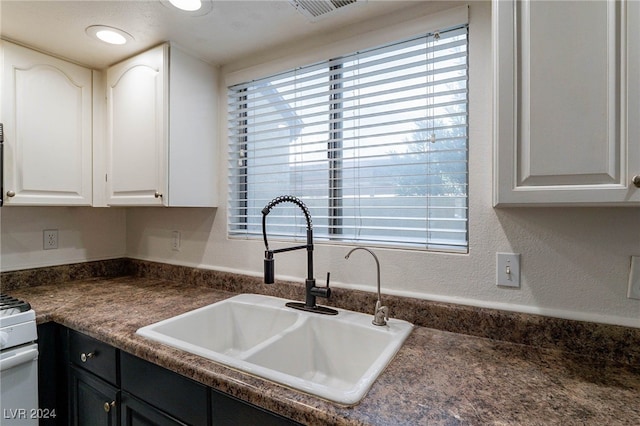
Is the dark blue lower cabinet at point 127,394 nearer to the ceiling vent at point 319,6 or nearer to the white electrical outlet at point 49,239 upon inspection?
the white electrical outlet at point 49,239

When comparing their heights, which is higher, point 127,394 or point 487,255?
point 487,255

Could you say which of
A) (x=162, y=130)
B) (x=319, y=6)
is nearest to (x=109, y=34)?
(x=162, y=130)

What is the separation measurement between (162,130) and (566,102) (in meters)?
1.63

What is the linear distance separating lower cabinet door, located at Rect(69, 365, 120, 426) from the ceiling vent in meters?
1.66

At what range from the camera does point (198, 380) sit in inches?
35.4

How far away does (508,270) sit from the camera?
1.14m

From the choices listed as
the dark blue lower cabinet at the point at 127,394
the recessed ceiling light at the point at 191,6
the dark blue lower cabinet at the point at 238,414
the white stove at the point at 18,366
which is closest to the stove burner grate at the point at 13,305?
the white stove at the point at 18,366

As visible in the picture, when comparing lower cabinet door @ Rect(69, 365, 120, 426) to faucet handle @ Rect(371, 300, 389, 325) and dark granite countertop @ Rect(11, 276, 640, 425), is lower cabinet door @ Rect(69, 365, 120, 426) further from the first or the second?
faucet handle @ Rect(371, 300, 389, 325)

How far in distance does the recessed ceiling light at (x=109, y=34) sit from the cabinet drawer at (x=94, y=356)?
137cm

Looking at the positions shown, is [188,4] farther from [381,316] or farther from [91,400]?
[91,400]

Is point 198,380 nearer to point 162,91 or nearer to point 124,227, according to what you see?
point 162,91

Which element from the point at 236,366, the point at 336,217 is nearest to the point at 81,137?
the point at 336,217

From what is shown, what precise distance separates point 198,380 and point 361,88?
4.25 feet

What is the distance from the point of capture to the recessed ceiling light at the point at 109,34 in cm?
148
